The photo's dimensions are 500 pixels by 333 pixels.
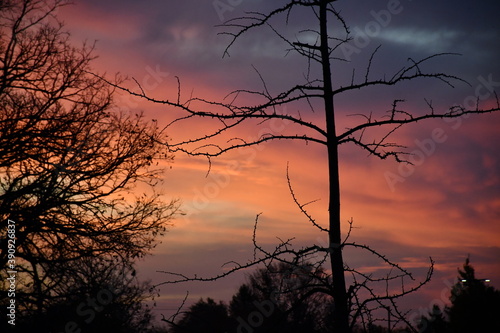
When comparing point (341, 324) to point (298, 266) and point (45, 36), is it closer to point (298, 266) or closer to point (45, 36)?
point (298, 266)

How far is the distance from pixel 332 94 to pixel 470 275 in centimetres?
3331

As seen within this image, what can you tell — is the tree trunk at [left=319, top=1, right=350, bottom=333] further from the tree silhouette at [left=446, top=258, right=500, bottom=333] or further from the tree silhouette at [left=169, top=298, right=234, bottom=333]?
the tree silhouette at [left=446, top=258, right=500, bottom=333]

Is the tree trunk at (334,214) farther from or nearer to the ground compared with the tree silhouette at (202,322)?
farther from the ground

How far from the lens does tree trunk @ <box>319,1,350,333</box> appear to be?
342 centimetres

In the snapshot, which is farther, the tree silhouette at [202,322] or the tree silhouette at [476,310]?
the tree silhouette at [476,310]

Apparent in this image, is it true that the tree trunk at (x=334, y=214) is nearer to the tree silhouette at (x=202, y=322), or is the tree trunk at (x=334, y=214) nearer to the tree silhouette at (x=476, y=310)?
the tree silhouette at (x=202, y=322)

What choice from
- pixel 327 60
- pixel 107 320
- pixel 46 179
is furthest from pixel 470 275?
pixel 327 60

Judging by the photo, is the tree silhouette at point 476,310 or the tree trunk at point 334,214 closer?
the tree trunk at point 334,214

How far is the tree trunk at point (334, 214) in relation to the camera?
11.2ft

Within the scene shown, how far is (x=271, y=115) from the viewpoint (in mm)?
3771

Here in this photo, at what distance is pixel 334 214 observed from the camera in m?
3.52

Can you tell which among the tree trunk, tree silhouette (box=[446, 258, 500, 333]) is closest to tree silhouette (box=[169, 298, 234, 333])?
the tree trunk

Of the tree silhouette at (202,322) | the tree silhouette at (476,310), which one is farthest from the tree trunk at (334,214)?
the tree silhouette at (476,310)

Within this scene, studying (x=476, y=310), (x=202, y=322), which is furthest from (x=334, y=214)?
(x=476, y=310)
